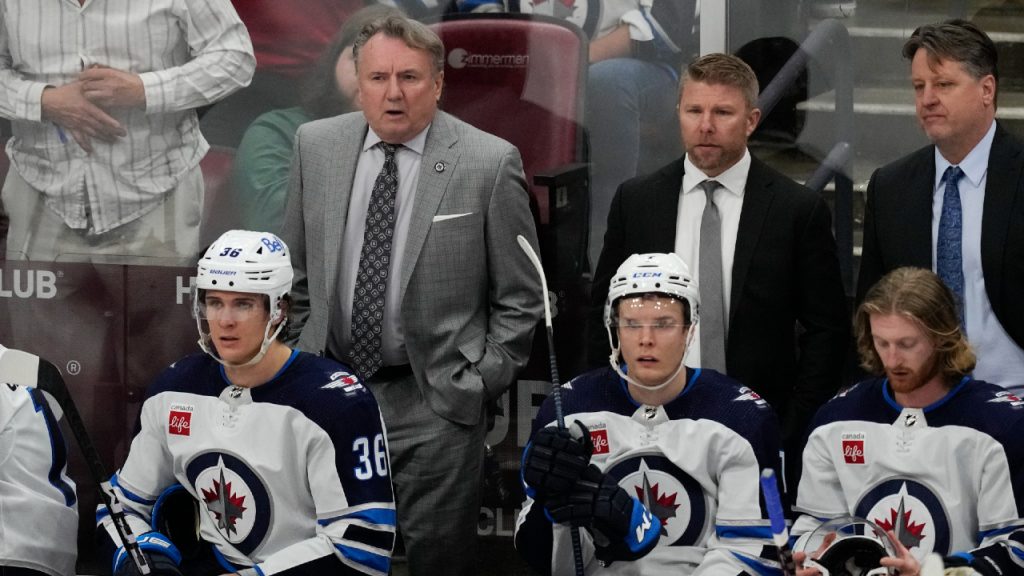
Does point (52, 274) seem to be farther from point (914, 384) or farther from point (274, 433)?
point (914, 384)

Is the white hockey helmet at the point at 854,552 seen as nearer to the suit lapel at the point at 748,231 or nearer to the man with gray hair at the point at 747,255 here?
the man with gray hair at the point at 747,255

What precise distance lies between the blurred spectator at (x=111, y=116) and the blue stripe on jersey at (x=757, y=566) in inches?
88.3

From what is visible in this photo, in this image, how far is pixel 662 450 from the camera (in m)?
3.38

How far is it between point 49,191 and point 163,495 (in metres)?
1.67

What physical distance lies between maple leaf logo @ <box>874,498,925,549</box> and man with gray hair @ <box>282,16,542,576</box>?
1095 mm

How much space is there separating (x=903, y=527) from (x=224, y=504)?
145 cm

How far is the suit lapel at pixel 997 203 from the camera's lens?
373 cm

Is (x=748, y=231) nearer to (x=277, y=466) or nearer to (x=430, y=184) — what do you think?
(x=430, y=184)

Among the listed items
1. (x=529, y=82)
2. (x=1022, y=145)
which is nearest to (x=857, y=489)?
(x=1022, y=145)

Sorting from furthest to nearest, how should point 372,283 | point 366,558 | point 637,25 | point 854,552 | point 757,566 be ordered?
point 637,25
point 372,283
point 366,558
point 757,566
point 854,552

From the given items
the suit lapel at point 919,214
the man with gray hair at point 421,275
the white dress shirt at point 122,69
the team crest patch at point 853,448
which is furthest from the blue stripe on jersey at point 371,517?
the white dress shirt at point 122,69

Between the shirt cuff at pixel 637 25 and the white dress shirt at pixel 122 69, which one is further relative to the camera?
the white dress shirt at pixel 122 69

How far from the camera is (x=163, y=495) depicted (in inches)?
139

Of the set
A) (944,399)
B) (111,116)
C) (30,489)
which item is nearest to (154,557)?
(30,489)
